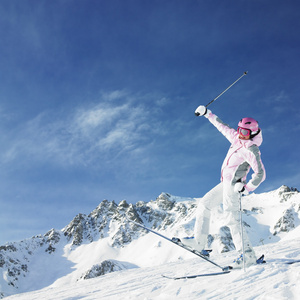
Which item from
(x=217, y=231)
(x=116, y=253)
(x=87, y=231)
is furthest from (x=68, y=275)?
(x=217, y=231)

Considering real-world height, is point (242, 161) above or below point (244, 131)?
below

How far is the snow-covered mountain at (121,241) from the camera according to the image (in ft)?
474

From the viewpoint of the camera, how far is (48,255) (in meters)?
180

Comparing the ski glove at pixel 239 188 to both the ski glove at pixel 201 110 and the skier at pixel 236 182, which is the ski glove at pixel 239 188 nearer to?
the skier at pixel 236 182

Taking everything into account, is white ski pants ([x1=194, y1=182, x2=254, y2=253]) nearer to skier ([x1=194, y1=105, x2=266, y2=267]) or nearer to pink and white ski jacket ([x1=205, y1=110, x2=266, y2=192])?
skier ([x1=194, y1=105, x2=266, y2=267])

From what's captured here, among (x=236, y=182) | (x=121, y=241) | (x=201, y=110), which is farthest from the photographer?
(x=121, y=241)

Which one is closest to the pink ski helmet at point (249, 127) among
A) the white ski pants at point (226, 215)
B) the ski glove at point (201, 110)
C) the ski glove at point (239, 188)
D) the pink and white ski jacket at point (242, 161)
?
the pink and white ski jacket at point (242, 161)

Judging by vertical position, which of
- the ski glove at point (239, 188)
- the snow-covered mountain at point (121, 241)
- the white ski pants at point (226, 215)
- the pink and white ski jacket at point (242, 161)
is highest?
the snow-covered mountain at point (121, 241)

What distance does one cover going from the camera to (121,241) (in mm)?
173625

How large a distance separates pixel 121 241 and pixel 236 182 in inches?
6970

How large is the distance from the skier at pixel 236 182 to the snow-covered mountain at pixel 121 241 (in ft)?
408

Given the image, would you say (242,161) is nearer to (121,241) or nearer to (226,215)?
(226,215)

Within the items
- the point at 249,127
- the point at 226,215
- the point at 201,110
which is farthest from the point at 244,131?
the point at 226,215

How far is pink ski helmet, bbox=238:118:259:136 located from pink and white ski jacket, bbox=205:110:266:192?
0.15 meters
